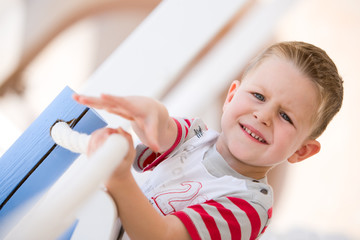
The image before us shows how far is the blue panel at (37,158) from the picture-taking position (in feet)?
1.25

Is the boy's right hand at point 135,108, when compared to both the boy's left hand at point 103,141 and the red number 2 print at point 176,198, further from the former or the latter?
the red number 2 print at point 176,198

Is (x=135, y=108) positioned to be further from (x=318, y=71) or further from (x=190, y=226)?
(x=318, y=71)

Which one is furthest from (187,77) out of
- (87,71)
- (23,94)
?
(23,94)

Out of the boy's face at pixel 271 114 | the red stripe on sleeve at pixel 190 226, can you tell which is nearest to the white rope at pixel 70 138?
the red stripe on sleeve at pixel 190 226

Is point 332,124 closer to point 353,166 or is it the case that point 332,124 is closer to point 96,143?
point 353,166

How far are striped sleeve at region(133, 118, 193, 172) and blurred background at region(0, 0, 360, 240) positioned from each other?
41 cm

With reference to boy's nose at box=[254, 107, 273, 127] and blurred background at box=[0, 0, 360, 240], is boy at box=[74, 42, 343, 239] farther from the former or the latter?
blurred background at box=[0, 0, 360, 240]

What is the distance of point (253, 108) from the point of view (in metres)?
0.50

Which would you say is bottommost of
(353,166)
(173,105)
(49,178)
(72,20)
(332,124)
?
(353,166)

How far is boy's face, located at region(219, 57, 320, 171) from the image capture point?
0.48 m

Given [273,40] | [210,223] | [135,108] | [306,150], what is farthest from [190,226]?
[273,40]

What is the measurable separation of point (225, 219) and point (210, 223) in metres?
0.02

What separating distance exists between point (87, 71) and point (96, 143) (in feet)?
2.43

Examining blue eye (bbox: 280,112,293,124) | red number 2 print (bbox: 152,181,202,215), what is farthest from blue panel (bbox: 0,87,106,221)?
blue eye (bbox: 280,112,293,124)
